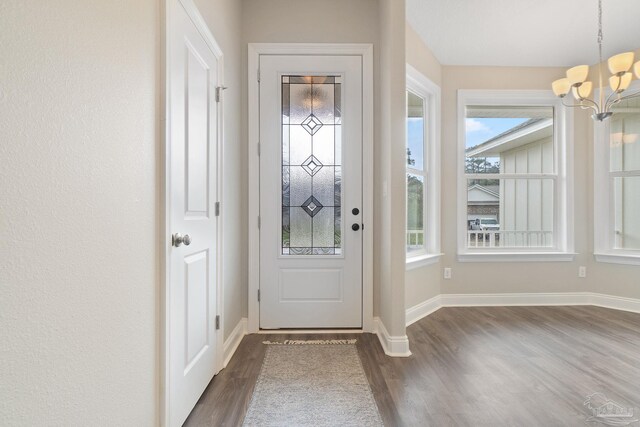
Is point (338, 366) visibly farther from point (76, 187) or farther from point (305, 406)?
point (76, 187)

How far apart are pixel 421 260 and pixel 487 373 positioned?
118 cm

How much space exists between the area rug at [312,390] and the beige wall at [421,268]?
0.89 metres

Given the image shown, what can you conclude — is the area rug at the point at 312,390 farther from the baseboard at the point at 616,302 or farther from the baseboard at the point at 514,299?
the baseboard at the point at 616,302

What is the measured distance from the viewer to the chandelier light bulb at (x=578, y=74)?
7.45 feet

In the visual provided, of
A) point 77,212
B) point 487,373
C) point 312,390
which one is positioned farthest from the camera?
point 487,373

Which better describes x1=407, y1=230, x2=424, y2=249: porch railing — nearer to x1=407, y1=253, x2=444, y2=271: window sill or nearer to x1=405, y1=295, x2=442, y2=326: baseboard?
x1=407, y1=253, x2=444, y2=271: window sill

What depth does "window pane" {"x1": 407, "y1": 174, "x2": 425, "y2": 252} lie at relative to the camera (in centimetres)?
308

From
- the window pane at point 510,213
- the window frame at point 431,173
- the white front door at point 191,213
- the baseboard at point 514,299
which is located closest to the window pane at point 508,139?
the window pane at point 510,213

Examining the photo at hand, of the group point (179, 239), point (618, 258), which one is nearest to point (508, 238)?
point (618, 258)

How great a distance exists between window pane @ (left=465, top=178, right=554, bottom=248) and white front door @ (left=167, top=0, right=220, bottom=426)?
2.82 m

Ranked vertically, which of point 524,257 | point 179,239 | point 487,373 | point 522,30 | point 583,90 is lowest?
point 487,373

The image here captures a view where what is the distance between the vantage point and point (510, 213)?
3.45 metres

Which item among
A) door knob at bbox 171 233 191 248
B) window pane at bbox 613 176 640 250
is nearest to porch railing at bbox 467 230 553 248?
window pane at bbox 613 176 640 250

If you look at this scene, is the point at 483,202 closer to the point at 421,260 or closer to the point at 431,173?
the point at 431,173
